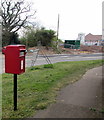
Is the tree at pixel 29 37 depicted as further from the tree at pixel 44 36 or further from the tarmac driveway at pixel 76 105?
the tarmac driveway at pixel 76 105

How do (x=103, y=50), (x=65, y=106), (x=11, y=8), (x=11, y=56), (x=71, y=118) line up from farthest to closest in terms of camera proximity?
(x=103, y=50), (x=11, y=8), (x=65, y=106), (x=11, y=56), (x=71, y=118)

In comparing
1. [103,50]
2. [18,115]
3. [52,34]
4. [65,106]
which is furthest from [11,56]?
[103,50]

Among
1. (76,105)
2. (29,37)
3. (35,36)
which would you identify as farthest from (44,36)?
(76,105)

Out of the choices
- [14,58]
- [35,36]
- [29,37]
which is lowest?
[14,58]

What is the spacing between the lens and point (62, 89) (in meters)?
4.84

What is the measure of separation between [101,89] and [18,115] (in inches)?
118

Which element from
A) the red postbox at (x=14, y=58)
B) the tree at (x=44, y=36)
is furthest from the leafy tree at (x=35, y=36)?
the red postbox at (x=14, y=58)

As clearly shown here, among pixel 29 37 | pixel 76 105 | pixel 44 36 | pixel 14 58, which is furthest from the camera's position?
pixel 44 36

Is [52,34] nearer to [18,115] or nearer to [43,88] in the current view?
[43,88]

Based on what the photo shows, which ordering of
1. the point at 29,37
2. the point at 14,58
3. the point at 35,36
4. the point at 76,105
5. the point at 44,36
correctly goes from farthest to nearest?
the point at 44,36
the point at 35,36
the point at 29,37
the point at 76,105
the point at 14,58

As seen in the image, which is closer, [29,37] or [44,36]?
[29,37]

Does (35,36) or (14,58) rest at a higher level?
(35,36)

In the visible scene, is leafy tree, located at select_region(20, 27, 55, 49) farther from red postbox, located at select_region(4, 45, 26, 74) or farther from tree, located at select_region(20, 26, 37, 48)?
red postbox, located at select_region(4, 45, 26, 74)

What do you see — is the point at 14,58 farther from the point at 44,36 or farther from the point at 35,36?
the point at 44,36
